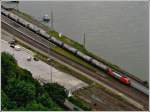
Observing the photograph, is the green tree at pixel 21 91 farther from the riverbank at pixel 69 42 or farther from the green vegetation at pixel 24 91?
the riverbank at pixel 69 42

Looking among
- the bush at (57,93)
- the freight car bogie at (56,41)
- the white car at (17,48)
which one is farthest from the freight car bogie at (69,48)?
the bush at (57,93)

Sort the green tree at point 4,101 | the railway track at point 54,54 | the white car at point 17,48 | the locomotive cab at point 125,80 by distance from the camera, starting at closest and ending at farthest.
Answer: the green tree at point 4,101 → the railway track at point 54,54 → the locomotive cab at point 125,80 → the white car at point 17,48

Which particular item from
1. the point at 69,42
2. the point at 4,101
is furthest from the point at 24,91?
the point at 69,42

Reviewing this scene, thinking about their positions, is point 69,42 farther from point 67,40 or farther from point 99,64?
point 99,64

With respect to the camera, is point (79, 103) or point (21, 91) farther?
point (79, 103)

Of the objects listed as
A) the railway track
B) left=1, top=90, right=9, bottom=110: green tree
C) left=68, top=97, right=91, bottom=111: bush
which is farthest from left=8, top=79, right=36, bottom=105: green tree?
the railway track

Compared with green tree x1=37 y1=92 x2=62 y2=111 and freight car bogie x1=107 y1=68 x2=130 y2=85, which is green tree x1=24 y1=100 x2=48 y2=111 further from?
freight car bogie x1=107 y1=68 x2=130 y2=85
